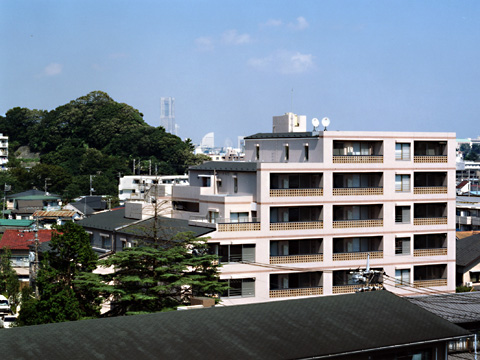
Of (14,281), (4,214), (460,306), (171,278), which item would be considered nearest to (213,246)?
(171,278)

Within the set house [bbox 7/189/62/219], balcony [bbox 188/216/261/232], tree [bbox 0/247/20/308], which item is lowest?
tree [bbox 0/247/20/308]

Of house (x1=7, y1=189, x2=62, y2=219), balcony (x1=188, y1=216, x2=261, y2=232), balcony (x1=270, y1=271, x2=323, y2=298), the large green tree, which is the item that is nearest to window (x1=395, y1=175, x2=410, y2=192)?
balcony (x1=270, y1=271, x2=323, y2=298)

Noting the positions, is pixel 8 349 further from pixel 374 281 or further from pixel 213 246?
pixel 374 281

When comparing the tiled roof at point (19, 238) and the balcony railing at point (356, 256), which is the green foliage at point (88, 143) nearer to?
the tiled roof at point (19, 238)

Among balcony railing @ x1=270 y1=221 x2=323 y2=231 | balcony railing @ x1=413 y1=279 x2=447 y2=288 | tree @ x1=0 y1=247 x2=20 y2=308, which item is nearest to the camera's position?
balcony railing @ x1=270 y1=221 x2=323 y2=231

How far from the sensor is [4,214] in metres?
97.1

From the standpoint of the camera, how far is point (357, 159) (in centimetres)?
4278

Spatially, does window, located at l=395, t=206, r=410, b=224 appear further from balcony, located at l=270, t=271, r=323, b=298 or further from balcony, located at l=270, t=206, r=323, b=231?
balcony, located at l=270, t=271, r=323, b=298

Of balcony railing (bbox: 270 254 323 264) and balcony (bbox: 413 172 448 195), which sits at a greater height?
balcony (bbox: 413 172 448 195)

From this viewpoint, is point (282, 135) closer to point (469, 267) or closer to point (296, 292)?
point (296, 292)

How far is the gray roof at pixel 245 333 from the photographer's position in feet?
56.4

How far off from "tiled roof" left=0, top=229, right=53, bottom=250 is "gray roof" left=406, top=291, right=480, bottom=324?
1465 inches

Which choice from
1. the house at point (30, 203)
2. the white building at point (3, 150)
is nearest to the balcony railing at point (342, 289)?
the house at point (30, 203)

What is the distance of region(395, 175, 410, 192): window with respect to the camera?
43.8m
